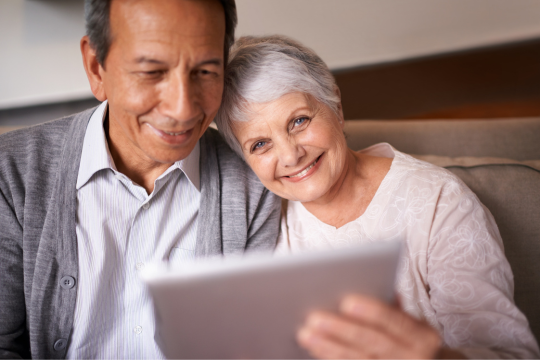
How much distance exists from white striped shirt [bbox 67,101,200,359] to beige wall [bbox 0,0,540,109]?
3.90 feet

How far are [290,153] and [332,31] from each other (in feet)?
5.30

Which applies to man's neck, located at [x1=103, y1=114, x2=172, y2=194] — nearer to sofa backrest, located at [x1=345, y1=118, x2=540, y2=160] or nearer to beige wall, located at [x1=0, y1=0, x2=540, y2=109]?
sofa backrest, located at [x1=345, y1=118, x2=540, y2=160]

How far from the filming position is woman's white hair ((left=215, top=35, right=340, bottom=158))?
1176mm

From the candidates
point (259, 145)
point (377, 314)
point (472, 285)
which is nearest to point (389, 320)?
point (377, 314)

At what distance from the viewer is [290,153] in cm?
118

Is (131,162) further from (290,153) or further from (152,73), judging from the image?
(290,153)

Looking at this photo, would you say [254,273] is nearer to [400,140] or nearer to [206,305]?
[206,305]

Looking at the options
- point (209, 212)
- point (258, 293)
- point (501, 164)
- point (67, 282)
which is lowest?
point (67, 282)

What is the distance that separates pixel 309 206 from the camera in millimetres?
1396

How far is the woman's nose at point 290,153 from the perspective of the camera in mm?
1184

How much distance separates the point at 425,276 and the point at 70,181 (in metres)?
1.03

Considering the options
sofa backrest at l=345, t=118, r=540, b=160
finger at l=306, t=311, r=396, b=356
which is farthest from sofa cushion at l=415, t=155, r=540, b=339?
finger at l=306, t=311, r=396, b=356

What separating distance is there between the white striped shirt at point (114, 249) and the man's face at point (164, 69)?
17cm

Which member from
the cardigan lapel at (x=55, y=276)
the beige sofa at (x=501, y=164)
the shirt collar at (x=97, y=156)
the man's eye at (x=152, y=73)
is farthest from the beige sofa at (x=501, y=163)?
the man's eye at (x=152, y=73)
